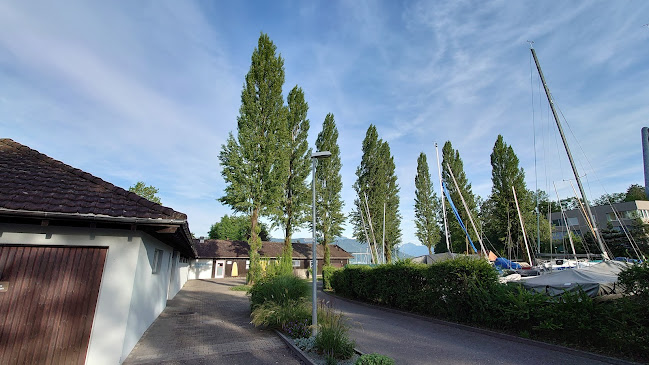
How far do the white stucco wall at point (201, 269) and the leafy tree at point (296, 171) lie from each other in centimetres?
1344

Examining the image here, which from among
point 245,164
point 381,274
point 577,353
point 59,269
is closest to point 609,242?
point 381,274

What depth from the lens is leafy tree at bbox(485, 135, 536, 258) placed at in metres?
34.5

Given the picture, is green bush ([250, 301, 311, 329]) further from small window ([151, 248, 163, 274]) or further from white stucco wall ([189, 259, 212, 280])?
white stucco wall ([189, 259, 212, 280])

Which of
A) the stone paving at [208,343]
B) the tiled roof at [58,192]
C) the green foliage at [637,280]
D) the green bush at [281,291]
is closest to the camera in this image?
the tiled roof at [58,192]

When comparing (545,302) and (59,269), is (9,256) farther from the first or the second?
(545,302)

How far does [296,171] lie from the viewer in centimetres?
2908

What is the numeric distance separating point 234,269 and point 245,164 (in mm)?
20628

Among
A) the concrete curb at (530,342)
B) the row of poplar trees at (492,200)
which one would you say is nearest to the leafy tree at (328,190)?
the row of poplar trees at (492,200)

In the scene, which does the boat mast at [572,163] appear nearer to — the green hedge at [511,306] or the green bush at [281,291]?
the green hedge at [511,306]

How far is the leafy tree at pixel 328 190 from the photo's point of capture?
112 feet

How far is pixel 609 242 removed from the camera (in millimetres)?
32750

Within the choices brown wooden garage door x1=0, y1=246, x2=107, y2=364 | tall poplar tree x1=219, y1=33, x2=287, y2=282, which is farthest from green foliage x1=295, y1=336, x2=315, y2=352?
tall poplar tree x1=219, y1=33, x2=287, y2=282

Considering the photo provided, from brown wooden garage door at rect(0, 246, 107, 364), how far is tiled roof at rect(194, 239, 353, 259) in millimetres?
31346

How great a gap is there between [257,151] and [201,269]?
71.6 feet
